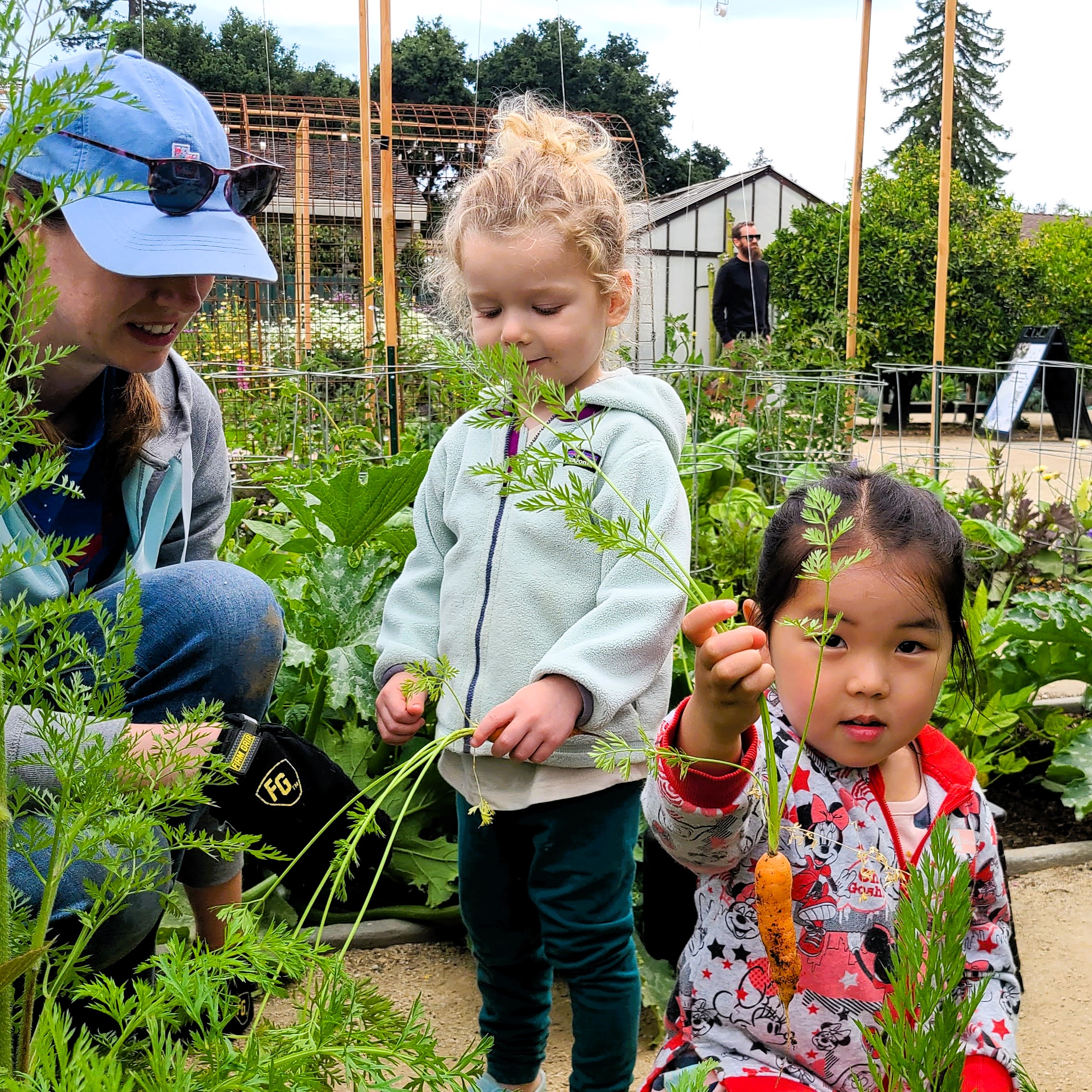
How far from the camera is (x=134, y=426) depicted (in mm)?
1795

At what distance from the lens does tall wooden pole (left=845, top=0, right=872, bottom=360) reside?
288 inches

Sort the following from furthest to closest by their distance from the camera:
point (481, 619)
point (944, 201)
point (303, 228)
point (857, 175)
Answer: point (303, 228) < point (857, 175) < point (944, 201) < point (481, 619)

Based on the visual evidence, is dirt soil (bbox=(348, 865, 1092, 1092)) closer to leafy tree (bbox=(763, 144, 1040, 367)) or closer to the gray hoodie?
the gray hoodie

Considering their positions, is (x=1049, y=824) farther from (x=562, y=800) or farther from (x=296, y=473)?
(x=296, y=473)

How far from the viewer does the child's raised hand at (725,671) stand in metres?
0.93

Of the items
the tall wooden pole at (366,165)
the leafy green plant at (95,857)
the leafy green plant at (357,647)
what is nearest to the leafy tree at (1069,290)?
the tall wooden pole at (366,165)

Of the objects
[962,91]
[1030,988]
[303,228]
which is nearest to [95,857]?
[1030,988]

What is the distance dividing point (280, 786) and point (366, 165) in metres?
5.40

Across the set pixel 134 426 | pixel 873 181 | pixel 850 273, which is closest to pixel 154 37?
pixel 873 181

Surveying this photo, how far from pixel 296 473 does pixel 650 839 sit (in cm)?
188

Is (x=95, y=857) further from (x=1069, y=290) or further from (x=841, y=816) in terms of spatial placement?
(x=1069, y=290)

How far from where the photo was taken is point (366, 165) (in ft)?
19.8

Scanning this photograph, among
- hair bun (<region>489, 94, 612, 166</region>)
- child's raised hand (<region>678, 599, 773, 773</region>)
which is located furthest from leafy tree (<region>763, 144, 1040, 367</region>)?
child's raised hand (<region>678, 599, 773, 773</region>)

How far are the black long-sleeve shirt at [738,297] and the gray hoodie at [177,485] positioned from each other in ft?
27.8
